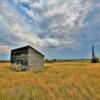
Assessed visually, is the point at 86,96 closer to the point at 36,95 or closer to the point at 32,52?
the point at 36,95

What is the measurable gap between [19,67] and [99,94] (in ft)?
103

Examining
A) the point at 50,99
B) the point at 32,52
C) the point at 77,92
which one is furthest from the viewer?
the point at 32,52

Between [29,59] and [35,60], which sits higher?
[29,59]

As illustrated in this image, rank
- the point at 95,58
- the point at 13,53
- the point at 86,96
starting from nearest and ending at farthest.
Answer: the point at 86,96 → the point at 13,53 → the point at 95,58

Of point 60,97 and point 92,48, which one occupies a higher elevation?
point 92,48

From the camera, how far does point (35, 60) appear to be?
39.1m

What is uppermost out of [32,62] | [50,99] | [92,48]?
[92,48]

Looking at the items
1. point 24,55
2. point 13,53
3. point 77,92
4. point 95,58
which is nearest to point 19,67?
point 24,55

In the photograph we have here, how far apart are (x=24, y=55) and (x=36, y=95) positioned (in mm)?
29108

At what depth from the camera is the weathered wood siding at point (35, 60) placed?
3822 centimetres

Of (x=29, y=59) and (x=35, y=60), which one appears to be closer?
(x=29, y=59)

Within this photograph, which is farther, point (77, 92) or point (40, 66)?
point (40, 66)

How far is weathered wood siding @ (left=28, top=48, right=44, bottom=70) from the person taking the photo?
38222 millimetres

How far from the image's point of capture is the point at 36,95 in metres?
10.4
